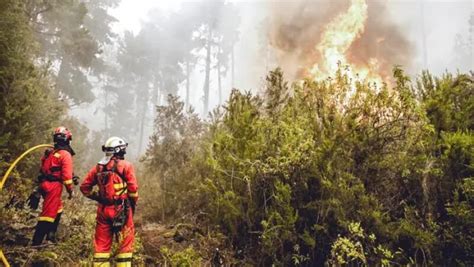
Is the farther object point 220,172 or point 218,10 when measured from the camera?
point 218,10

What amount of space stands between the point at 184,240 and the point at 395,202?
406cm

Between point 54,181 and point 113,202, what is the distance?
1.52m

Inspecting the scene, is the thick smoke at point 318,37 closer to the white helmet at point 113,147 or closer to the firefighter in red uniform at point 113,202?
the white helmet at point 113,147

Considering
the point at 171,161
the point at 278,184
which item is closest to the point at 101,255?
the point at 278,184

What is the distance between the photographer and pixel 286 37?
18.5 metres

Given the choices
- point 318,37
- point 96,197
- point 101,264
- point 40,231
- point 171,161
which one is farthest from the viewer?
point 318,37

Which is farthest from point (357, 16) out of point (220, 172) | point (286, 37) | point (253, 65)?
point (253, 65)

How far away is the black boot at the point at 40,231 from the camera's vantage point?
6.10 meters

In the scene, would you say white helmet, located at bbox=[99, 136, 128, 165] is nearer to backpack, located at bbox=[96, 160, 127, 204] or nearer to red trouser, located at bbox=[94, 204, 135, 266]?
backpack, located at bbox=[96, 160, 127, 204]

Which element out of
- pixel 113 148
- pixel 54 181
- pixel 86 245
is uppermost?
pixel 113 148

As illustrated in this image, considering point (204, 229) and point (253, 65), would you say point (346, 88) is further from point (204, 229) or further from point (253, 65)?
point (253, 65)

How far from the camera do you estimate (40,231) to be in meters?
6.15

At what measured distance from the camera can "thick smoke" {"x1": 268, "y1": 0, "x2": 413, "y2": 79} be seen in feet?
49.7

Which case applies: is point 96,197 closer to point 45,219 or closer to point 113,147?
point 113,147
